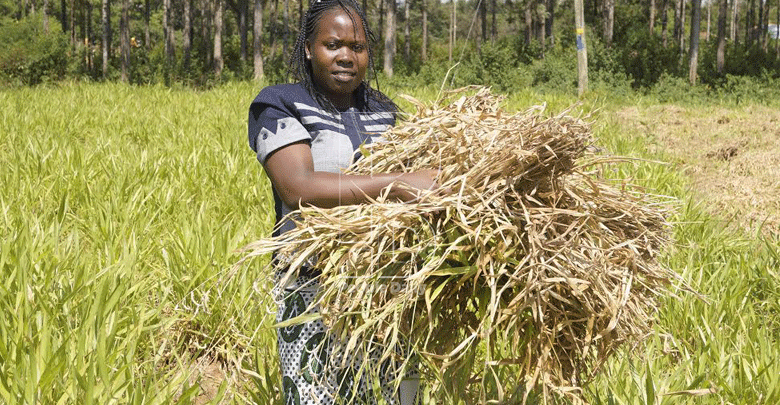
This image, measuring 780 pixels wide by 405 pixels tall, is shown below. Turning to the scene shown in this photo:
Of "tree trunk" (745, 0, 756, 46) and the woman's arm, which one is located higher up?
"tree trunk" (745, 0, 756, 46)

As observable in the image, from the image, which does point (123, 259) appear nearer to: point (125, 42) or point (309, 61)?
point (309, 61)

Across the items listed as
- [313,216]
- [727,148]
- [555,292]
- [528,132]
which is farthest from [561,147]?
[727,148]

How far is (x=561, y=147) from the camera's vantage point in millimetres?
1356

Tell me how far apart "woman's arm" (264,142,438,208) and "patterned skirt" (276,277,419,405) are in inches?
9.0

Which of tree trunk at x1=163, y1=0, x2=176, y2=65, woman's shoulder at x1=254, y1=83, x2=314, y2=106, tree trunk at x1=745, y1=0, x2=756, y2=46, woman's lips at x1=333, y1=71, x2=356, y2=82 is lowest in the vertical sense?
woman's shoulder at x1=254, y1=83, x2=314, y2=106

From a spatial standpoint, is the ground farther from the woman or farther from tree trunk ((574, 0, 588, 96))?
the woman

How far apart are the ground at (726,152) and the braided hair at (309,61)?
297 centimetres

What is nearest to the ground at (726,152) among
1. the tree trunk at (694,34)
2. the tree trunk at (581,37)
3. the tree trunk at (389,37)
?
the tree trunk at (581,37)

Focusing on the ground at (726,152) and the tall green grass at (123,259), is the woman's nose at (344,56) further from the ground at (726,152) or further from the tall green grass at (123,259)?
the ground at (726,152)

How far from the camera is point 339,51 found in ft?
5.47

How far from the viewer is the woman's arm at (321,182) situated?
4.68 feet

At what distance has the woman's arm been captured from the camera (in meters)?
1.43

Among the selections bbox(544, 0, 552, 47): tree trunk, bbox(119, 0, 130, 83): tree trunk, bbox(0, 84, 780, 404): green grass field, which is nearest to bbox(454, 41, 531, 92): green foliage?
bbox(544, 0, 552, 47): tree trunk

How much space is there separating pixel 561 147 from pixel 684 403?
1.15 metres
